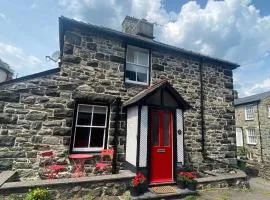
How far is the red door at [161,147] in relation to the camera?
6988 millimetres

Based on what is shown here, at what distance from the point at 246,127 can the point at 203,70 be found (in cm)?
1676

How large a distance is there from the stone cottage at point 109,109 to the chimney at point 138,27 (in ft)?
10.4

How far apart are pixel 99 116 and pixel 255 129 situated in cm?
2069

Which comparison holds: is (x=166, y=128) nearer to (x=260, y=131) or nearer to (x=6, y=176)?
(x=6, y=176)

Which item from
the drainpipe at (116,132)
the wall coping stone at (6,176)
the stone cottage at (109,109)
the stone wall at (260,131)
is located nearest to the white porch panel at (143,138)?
the stone cottage at (109,109)

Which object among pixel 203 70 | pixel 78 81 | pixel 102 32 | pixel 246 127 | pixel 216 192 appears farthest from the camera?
pixel 246 127

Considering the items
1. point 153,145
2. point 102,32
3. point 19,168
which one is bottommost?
point 19,168

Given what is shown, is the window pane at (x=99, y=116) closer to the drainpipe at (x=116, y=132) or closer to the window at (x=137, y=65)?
the drainpipe at (x=116, y=132)

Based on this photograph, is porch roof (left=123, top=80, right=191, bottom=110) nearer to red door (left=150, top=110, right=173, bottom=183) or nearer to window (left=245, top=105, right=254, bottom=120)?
red door (left=150, top=110, right=173, bottom=183)

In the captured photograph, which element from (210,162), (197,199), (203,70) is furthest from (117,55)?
(210,162)

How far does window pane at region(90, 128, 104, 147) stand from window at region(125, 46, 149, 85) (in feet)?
8.59

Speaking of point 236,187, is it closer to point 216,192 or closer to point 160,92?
point 216,192

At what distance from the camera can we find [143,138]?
690 centimetres

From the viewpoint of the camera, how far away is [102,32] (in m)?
8.16
